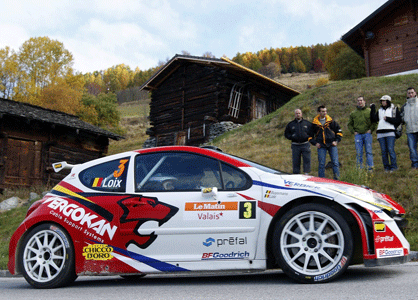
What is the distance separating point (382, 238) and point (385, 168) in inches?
275

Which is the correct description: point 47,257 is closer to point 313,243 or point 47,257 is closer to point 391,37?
point 313,243

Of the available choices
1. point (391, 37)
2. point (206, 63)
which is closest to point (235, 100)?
point (206, 63)

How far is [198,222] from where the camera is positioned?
4945 mm

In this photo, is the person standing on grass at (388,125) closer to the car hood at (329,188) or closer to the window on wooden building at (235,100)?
the car hood at (329,188)

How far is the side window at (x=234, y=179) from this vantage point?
16.4 feet

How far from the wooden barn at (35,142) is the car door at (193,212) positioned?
1751cm

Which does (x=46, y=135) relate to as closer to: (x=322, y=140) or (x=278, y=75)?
(x=322, y=140)

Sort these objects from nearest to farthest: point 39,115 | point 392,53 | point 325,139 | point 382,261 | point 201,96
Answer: point 382,261 < point 325,139 < point 39,115 < point 392,53 < point 201,96

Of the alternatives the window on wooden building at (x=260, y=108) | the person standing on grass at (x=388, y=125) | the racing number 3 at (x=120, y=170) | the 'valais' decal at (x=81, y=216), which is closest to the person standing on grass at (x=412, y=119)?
the person standing on grass at (x=388, y=125)

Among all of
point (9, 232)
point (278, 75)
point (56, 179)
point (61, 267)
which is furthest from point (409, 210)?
point (278, 75)

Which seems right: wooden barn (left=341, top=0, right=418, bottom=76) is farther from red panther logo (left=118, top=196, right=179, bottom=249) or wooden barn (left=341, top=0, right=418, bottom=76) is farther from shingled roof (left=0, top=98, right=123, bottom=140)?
red panther logo (left=118, top=196, right=179, bottom=249)

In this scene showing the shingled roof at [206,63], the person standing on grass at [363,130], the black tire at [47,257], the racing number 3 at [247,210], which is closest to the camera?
the racing number 3 at [247,210]

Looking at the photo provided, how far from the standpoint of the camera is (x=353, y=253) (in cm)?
453

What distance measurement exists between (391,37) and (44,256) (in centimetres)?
2711
